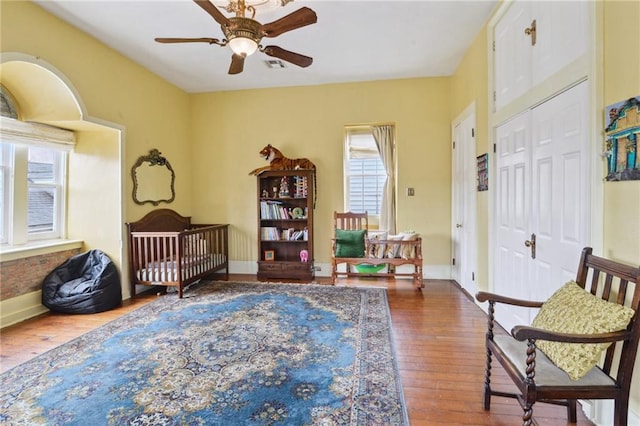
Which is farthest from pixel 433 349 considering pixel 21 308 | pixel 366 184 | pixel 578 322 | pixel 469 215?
pixel 21 308

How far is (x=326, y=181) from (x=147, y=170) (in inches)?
103

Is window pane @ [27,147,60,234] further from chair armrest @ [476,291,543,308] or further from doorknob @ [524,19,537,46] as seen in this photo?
doorknob @ [524,19,537,46]

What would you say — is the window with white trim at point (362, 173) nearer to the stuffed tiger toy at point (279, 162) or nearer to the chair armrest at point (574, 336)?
the stuffed tiger toy at point (279, 162)

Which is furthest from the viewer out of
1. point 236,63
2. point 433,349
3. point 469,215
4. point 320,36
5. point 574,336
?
point 469,215

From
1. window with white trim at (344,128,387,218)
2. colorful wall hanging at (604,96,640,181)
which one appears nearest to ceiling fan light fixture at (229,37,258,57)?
colorful wall hanging at (604,96,640,181)

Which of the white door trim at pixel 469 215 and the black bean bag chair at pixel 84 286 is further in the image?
Answer: the white door trim at pixel 469 215

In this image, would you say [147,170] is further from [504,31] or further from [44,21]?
[504,31]

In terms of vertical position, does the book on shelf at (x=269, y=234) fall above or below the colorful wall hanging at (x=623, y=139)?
below

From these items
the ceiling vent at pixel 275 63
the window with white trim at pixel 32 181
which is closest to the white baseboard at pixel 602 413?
the ceiling vent at pixel 275 63

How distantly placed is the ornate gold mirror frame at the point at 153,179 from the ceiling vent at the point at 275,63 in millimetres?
2065

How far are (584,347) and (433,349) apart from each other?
1.27 metres

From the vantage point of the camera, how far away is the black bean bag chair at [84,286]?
130 inches

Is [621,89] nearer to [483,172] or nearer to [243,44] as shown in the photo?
[483,172]

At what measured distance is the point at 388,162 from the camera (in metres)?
4.78
